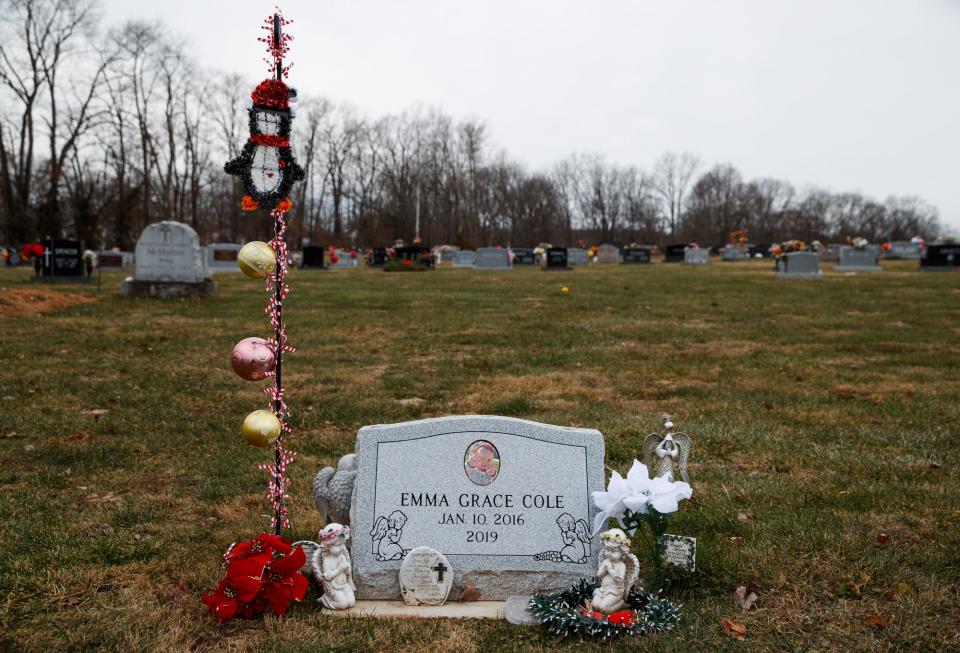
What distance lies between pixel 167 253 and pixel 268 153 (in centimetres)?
1531

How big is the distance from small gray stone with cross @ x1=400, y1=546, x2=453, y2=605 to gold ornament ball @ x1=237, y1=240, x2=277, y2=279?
1.50 meters

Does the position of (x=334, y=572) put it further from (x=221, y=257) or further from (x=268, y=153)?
(x=221, y=257)

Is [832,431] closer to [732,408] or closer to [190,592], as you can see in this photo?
[732,408]

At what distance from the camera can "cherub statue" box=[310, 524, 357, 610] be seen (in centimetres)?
327

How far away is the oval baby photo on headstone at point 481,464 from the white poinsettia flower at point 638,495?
50cm

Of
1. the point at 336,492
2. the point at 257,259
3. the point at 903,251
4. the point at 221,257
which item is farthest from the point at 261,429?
the point at 903,251

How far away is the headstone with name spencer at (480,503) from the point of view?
3.41 meters

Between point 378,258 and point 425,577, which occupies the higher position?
point 378,258

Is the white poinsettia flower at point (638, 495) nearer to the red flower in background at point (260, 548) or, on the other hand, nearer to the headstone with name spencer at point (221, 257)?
the red flower in background at point (260, 548)

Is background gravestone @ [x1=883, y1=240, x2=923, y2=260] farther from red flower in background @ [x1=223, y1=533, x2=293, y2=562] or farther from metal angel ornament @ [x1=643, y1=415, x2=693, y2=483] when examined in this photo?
red flower in background @ [x1=223, y1=533, x2=293, y2=562]

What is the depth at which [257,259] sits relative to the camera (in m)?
3.41

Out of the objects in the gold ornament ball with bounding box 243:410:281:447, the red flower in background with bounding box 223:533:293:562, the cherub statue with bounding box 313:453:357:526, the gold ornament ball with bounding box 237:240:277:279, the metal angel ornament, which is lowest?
the red flower in background with bounding box 223:533:293:562

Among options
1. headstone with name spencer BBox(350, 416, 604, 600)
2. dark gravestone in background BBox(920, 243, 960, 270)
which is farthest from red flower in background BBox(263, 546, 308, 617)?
dark gravestone in background BBox(920, 243, 960, 270)

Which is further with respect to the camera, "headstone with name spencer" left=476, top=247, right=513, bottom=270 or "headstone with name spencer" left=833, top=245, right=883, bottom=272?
"headstone with name spencer" left=476, top=247, right=513, bottom=270
